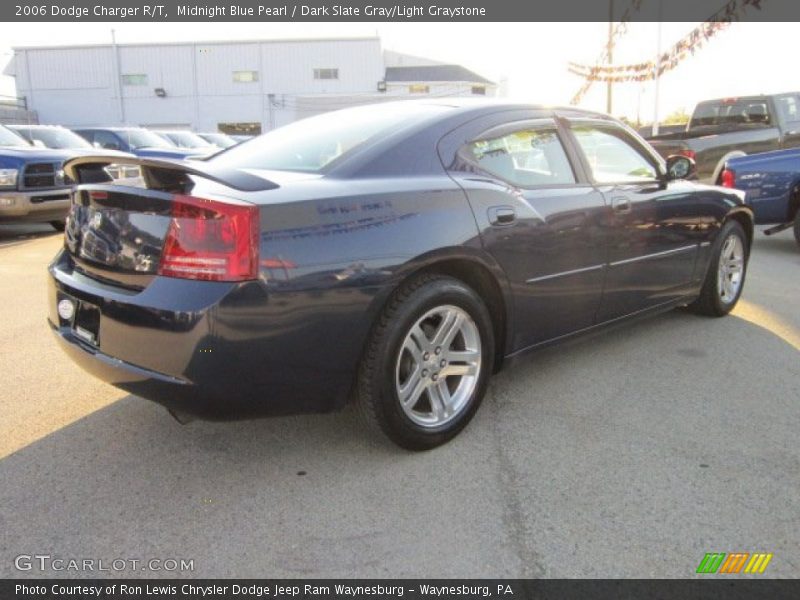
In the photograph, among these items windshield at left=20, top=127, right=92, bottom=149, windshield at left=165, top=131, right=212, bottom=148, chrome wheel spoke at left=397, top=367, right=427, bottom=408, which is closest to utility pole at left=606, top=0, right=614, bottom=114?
windshield at left=165, top=131, right=212, bottom=148

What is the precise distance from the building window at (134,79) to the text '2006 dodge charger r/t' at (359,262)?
133ft

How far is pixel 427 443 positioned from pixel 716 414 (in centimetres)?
151

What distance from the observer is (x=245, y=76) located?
128 ft

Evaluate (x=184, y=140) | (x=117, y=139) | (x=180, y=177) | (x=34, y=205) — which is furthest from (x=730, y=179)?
(x=184, y=140)

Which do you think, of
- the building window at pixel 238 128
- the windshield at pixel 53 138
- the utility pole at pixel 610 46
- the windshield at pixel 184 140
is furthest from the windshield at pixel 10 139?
the building window at pixel 238 128

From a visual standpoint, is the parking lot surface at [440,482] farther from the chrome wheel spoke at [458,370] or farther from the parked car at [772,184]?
the parked car at [772,184]

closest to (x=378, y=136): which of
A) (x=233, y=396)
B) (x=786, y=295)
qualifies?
(x=233, y=396)

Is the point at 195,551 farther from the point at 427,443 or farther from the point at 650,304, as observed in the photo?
the point at 650,304

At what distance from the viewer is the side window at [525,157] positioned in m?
3.13

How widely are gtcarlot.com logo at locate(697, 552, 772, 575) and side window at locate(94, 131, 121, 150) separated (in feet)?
48.1

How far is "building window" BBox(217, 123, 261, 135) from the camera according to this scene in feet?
129

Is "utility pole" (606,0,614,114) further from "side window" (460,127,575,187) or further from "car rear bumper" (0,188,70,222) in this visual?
"side window" (460,127,575,187)

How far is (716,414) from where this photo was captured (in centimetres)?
322

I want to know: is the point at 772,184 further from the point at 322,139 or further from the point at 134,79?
the point at 134,79
